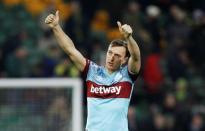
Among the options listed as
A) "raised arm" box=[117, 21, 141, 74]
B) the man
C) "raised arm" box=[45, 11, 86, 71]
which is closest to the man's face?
the man

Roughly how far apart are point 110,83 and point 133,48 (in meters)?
0.52

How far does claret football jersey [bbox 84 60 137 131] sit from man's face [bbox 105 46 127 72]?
0.07 m

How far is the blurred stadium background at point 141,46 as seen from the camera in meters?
14.5

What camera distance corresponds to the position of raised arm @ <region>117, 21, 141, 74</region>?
832 cm

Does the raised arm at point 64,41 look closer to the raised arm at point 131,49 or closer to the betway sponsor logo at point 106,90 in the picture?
Answer: the betway sponsor logo at point 106,90

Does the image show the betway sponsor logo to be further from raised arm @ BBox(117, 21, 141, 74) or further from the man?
raised arm @ BBox(117, 21, 141, 74)

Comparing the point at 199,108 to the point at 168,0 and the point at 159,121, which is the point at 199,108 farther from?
the point at 168,0

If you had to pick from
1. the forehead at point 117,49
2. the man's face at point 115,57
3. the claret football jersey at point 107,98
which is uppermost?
the forehead at point 117,49

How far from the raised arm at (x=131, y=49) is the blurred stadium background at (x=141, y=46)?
5.43 meters

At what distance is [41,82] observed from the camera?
12.8 m

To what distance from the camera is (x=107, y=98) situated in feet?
28.5

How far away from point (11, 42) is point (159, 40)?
2.86 meters

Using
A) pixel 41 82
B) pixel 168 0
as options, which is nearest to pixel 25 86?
pixel 41 82

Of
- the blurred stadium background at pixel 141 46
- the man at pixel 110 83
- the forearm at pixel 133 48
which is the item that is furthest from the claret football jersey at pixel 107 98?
the blurred stadium background at pixel 141 46
